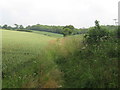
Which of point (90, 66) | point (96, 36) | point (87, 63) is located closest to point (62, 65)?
point (87, 63)

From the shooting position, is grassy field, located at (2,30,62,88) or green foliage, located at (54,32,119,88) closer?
green foliage, located at (54,32,119,88)

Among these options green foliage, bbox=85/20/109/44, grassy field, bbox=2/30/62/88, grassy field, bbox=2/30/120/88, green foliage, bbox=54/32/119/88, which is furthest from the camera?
green foliage, bbox=85/20/109/44

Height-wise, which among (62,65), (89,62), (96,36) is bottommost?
(62,65)

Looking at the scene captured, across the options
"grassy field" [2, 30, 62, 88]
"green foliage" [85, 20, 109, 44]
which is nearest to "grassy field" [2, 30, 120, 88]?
"grassy field" [2, 30, 62, 88]

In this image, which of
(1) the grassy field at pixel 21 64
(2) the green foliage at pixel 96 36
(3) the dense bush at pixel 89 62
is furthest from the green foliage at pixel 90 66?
(1) the grassy field at pixel 21 64

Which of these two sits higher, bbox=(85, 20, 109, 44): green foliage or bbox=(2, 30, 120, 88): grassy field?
bbox=(85, 20, 109, 44): green foliage

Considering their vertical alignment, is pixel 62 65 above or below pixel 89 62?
below

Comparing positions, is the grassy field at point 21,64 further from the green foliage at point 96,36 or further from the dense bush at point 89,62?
the green foliage at point 96,36

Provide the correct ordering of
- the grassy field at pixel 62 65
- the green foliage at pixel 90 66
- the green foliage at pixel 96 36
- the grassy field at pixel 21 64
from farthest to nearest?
the green foliage at pixel 96 36, the grassy field at pixel 21 64, the grassy field at pixel 62 65, the green foliage at pixel 90 66

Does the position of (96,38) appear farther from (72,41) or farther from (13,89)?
(13,89)

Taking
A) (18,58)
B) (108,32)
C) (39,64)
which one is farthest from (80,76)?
(108,32)

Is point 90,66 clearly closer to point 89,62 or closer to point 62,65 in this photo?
point 89,62

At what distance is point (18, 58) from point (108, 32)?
6.58 m

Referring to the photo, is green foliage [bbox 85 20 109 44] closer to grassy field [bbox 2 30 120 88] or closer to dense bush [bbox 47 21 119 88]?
dense bush [bbox 47 21 119 88]
